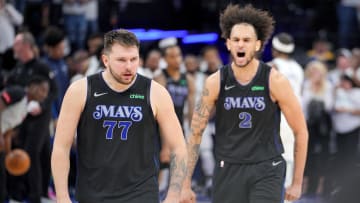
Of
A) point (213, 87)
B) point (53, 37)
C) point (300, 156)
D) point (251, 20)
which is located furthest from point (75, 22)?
Answer: point (300, 156)

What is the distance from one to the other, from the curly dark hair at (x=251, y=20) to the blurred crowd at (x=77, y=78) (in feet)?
8.83

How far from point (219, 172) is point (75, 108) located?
184 centimetres

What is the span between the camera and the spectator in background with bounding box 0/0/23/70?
13.1 metres

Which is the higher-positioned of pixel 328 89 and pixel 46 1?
pixel 46 1

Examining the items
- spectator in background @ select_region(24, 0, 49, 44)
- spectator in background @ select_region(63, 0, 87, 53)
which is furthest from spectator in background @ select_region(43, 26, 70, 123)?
spectator in background @ select_region(24, 0, 49, 44)

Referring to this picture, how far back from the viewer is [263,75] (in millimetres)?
7289

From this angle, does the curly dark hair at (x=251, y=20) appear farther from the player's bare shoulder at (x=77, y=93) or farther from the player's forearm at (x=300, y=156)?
the player's bare shoulder at (x=77, y=93)

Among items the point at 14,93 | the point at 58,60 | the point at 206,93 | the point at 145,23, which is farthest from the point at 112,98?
the point at 145,23

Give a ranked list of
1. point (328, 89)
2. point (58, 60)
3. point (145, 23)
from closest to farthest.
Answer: point (58, 60) < point (328, 89) < point (145, 23)

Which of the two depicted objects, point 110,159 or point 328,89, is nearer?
point 110,159

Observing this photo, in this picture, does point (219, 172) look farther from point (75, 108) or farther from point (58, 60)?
point (58, 60)

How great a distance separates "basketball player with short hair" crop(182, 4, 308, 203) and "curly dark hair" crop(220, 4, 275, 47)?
4.1 inches

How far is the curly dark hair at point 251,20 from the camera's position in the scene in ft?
24.7

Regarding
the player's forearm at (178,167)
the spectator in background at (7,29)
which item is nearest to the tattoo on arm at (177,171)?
the player's forearm at (178,167)
